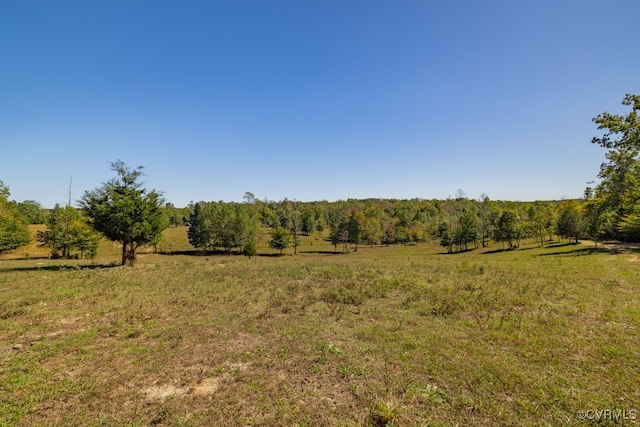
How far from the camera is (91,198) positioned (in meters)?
32.1

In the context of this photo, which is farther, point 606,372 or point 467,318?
point 467,318

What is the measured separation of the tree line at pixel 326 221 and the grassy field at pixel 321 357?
29.4 feet

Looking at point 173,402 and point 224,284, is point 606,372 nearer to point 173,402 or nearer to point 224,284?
point 173,402

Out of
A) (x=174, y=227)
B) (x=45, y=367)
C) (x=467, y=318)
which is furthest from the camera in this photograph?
(x=174, y=227)

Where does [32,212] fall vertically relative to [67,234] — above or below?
above

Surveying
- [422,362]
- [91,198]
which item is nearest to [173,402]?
[422,362]

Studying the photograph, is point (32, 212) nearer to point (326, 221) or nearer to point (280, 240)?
point (280, 240)

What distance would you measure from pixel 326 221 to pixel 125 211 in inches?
6070

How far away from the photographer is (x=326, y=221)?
184 meters

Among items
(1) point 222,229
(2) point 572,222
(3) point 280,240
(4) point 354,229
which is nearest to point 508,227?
(2) point 572,222

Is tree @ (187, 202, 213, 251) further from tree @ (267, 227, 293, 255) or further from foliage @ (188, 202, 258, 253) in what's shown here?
tree @ (267, 227, 293, 255)

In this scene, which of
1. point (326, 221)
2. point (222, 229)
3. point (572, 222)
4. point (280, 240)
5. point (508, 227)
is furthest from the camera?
point (326, 221)

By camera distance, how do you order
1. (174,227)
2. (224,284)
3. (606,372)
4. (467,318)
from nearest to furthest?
(606,372) → (467,318) → (224,284) → (174,227)

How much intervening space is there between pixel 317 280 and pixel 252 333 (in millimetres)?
12556
